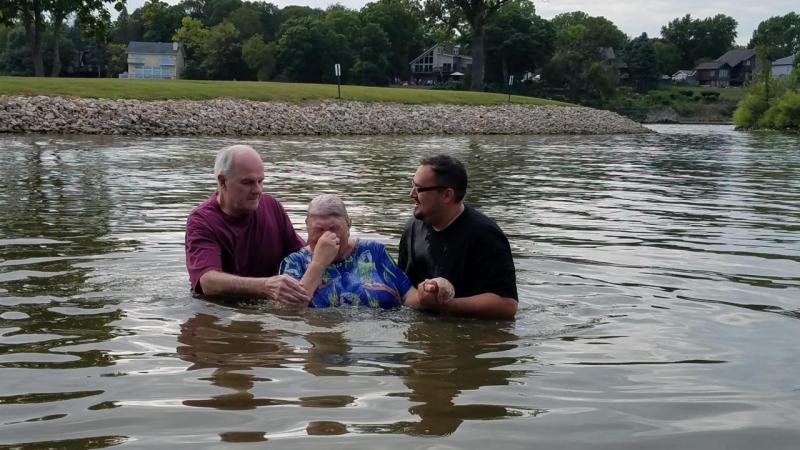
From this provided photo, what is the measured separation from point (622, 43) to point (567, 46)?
122 feet

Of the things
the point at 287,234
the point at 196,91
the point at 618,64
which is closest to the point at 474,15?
the point at 196,91

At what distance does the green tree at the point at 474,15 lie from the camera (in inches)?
3292

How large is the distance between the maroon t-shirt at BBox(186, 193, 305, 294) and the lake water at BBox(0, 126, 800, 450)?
41cm

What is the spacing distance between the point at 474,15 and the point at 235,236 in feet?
259

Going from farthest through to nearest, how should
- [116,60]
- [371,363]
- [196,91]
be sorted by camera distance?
[116,60] < [196,91] < [371,363]

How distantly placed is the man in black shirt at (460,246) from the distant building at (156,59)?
413 ft

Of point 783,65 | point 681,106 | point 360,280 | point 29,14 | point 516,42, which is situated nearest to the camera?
point 360,280

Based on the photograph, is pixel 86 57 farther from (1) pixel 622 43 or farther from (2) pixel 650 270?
(2) pixel 650 270

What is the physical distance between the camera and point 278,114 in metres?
45.6

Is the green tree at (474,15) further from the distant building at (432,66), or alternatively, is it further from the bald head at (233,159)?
the bald head at (233,159)

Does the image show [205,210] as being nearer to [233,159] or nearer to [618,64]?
[233,159]

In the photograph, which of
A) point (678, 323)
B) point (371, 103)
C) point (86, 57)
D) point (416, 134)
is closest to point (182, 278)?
point (678, 323)

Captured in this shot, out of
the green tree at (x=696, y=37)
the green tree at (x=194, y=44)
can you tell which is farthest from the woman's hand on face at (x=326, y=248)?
the green tree at (x=696, y=37)

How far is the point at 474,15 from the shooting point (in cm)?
8375
